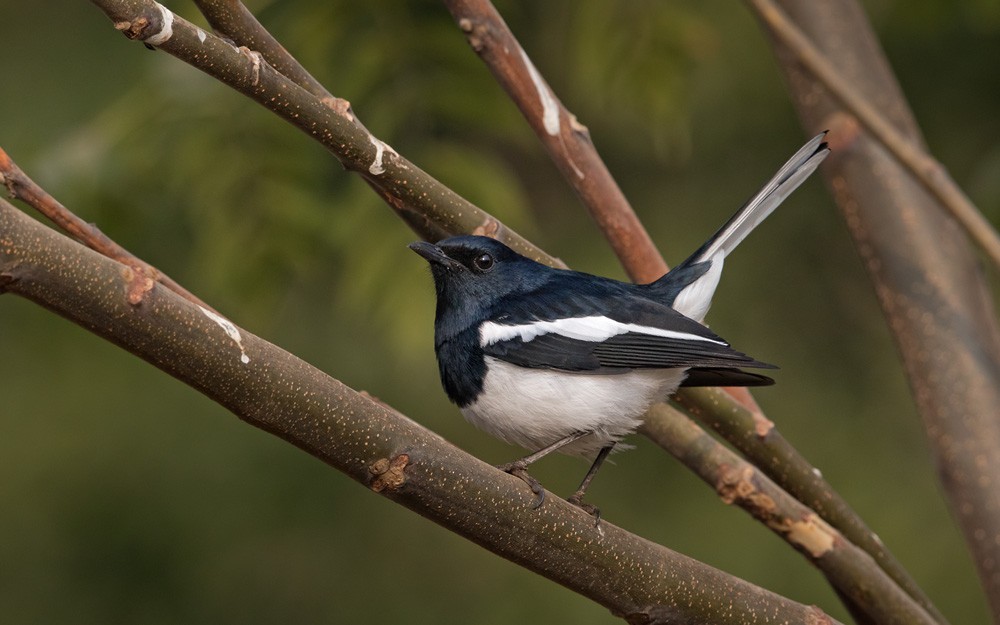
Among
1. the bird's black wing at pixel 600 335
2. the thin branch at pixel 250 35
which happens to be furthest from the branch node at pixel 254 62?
the bird's black wing at pixel 600 335

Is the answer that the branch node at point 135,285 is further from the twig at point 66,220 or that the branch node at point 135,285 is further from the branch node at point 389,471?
the branch node at point 389,471

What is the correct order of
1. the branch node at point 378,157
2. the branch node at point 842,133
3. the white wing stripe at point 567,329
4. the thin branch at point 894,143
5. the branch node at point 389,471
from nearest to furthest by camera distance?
the branch node at point 389,471, the branch node at point 378,157, the thin branch at point 894,143, the white wing stripe at point 567,329, the branch node at point 842,133

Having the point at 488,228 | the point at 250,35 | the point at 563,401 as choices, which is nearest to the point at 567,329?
the point at 563,401

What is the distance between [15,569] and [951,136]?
4.30 meters

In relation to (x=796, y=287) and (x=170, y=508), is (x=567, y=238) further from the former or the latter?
(x=170, y=508)

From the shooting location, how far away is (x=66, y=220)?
2146mm

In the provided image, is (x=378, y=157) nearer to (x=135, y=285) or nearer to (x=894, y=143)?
(x=135, y=285)

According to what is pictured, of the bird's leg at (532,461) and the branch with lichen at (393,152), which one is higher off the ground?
the branch with lichen at (393,152)

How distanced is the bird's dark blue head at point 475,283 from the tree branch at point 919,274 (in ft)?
2.74

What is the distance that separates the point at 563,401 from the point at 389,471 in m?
1.02

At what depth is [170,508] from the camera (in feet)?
16.8

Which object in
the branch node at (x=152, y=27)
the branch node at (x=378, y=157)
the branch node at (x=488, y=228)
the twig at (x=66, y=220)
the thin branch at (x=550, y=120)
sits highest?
the thin branch at (x=550, y=120)

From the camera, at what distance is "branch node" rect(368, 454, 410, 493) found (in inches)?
71.6

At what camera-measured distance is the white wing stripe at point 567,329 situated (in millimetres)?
2852
